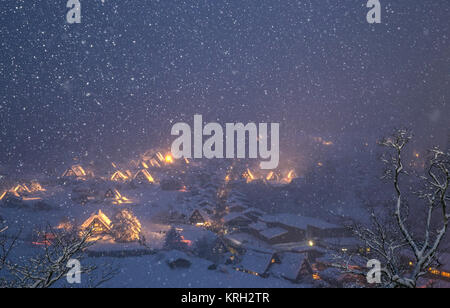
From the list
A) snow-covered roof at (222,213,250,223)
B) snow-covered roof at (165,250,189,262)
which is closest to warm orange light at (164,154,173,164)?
snow-covered roof at (222,213,250,223)

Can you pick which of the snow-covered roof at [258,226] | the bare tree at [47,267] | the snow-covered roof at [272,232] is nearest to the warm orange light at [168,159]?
the snow-covered roof at [258,226]

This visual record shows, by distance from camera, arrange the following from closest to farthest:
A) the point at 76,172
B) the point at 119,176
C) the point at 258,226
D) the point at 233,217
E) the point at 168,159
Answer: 1. the point at 258,226
2. the point at 233,217
3. the point at 119,176
4. the point at 76,172
5. the point at 168,159

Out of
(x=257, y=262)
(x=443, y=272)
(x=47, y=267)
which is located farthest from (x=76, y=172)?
(x=443, y=272)

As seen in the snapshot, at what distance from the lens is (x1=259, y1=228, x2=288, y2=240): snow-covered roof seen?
25466 millimetres

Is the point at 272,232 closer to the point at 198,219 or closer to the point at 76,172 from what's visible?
the point at 198,219

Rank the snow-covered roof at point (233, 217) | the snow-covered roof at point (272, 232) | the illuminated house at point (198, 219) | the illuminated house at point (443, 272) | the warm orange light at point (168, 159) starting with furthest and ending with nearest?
the warm orange light at point (168, 159) < the snow-covered roof at point (233, 217) < the illuminated house at point (198, 219) < the snow-covered roof at point (272, 232) < the illuminated house at point (443, 272)

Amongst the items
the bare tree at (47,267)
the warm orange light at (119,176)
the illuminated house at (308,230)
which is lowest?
the illuminated house at (308,230)

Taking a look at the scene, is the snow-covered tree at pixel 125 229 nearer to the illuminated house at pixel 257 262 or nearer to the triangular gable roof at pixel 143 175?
the illuminated house at pixel 257 262

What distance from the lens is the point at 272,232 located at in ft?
85.8

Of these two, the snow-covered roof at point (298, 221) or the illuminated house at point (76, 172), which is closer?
the snow-covered roof at point (298, 221)

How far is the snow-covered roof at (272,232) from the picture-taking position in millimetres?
25466

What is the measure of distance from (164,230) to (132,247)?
679 centimetres

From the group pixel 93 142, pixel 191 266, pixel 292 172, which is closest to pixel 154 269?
pixel 191 266
